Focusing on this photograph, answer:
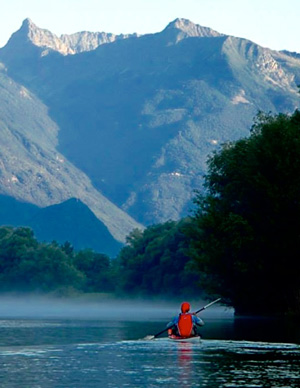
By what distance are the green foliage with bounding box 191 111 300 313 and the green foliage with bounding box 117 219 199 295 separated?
6022 centimetres

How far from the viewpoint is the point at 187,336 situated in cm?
4791

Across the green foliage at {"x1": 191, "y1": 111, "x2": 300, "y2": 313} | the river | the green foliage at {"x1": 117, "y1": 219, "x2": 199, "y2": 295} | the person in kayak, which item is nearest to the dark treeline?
the green foliage at {"x1": 191, "y1": 111, "x2": 300, "y2": 313}

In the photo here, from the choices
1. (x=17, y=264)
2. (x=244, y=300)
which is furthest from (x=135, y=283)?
(x=244, y=300)

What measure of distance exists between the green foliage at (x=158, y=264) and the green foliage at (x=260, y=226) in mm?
60224

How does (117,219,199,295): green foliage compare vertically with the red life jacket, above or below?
above

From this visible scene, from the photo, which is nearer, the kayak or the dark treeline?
the kayak

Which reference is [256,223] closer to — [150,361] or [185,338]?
[185,338]

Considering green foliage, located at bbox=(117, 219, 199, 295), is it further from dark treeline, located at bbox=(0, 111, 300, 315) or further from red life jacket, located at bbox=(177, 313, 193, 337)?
red life jacket, located at bbox=(177, 313, 193, 337)

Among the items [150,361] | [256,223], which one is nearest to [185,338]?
[150,361]

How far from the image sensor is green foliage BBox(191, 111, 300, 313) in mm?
63562

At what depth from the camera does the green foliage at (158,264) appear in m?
144

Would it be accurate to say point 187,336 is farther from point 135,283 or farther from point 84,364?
point 135,283

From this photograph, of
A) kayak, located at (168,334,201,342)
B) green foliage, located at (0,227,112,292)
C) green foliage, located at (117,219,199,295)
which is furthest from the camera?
green foliage, located at (0,227,112,292)

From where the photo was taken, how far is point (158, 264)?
15538 cm
